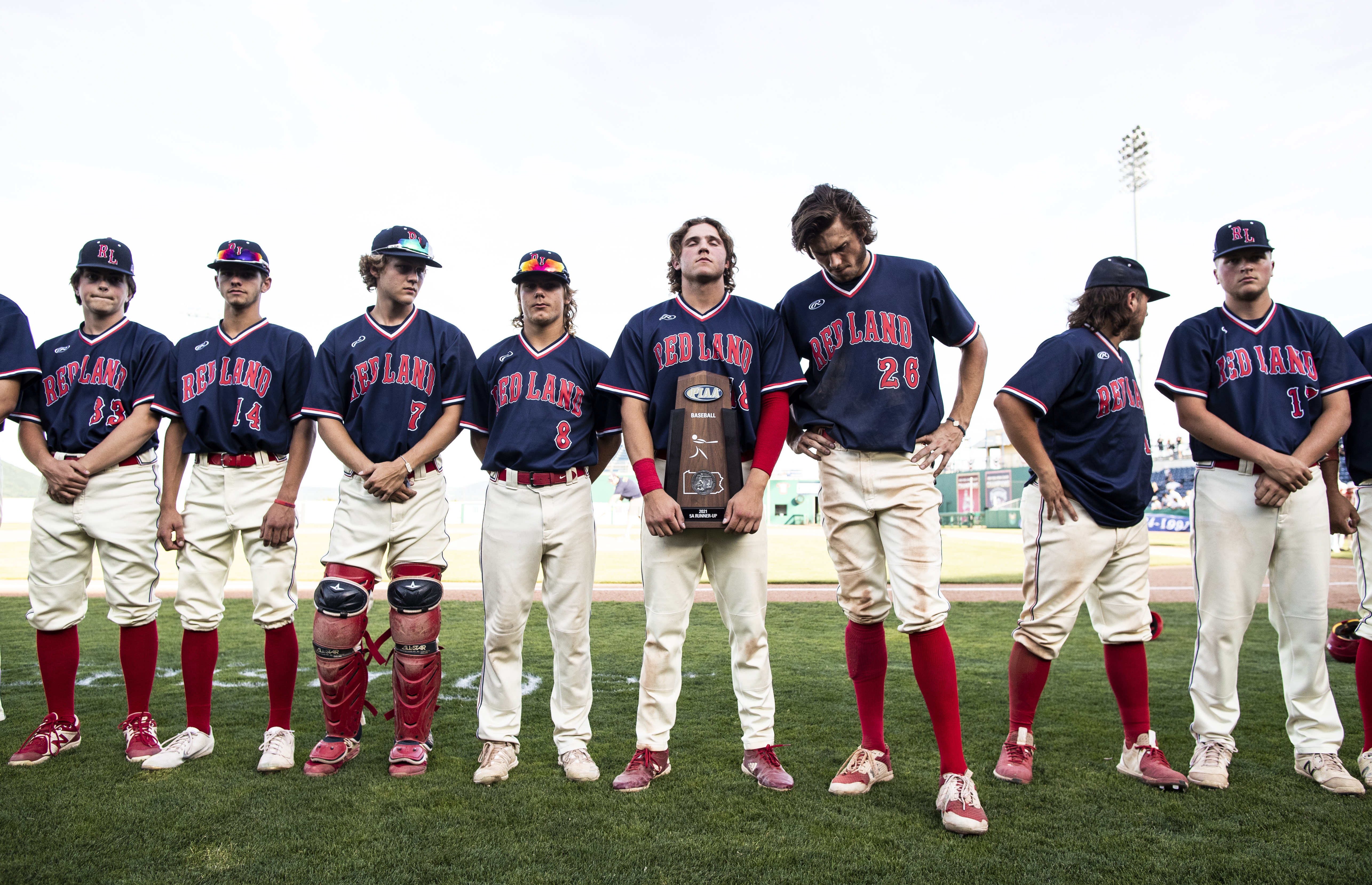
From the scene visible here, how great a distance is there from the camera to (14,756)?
376 cm

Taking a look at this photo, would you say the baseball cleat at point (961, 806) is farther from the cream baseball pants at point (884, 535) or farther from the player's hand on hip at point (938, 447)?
the player's hand on hip at point (938, 447)

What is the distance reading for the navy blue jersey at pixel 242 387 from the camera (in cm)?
402

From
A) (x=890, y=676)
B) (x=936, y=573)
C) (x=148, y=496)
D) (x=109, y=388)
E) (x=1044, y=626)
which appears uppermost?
(x=109, y=388)

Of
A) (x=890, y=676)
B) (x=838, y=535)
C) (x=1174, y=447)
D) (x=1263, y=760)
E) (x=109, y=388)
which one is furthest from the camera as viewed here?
(x=1174, y=447)

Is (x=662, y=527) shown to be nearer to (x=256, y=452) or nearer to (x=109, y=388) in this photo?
(x=256, y=452)

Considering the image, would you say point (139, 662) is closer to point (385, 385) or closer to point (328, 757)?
point (328, 757)

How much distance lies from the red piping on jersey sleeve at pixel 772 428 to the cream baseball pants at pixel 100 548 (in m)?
2.96

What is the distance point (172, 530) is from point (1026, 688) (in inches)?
160

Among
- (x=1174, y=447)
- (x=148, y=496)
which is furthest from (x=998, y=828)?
(x=1174, y=447)

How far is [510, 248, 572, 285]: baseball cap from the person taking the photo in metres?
3.95

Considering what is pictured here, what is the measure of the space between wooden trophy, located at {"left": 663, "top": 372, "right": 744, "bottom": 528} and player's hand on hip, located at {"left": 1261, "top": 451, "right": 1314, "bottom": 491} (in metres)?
2.23

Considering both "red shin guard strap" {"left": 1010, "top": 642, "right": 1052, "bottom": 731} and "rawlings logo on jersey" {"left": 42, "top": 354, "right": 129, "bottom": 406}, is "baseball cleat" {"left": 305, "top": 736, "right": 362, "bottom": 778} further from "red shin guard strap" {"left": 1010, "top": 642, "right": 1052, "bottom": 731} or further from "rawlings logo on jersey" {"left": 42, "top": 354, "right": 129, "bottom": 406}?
"red shin guard strap" {"left": 1010, "top": 642, "right": 1052, "bottom": 731}

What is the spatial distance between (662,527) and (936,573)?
1100mm

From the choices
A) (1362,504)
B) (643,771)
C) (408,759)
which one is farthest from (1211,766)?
(408,759)
